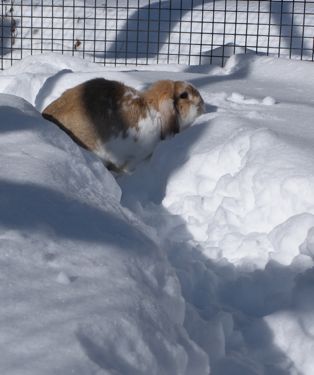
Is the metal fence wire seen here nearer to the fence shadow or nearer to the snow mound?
the fence shadow

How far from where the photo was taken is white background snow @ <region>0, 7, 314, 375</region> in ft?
6.07

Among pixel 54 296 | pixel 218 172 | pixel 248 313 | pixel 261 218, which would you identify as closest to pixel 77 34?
pixel 218 172

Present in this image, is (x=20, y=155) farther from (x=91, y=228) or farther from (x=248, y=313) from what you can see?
(x=248, y=313)

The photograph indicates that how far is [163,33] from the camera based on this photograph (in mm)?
8391

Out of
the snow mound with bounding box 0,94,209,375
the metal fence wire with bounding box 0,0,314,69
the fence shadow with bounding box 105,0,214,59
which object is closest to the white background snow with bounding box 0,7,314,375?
the snow mound with bounding box 0,94,209,375

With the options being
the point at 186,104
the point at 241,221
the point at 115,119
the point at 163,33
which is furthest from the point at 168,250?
the point at 163,33

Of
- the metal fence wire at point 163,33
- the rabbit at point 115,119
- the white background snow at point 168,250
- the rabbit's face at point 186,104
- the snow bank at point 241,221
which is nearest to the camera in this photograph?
the white background snow at point 168,250

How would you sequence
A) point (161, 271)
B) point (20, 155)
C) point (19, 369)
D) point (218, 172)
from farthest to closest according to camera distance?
point (218, 172), point (20, 155), point (161, 271), point (19, 369)

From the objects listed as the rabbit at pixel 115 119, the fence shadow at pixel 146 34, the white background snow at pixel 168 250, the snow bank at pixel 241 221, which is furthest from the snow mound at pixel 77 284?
the fence shadow at pixel 146 34

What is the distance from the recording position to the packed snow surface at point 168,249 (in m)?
1.85

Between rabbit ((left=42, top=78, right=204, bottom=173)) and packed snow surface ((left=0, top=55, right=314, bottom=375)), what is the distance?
11cm

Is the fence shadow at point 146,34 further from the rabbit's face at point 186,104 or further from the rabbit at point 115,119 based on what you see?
the rabbit at point 115,119

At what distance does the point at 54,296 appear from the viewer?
1.93 metres

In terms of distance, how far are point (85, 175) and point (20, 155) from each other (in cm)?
27
